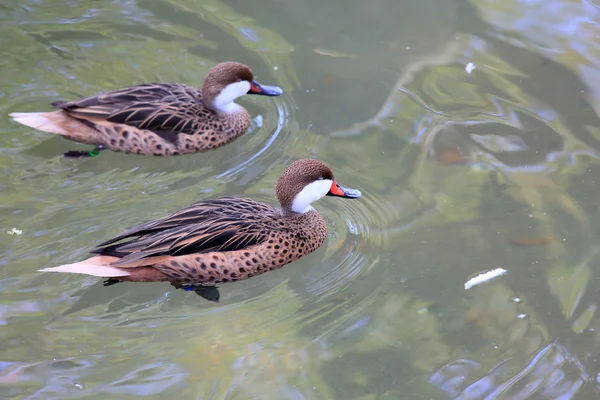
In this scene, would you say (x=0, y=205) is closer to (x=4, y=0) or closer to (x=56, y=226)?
(x=56, y=226)

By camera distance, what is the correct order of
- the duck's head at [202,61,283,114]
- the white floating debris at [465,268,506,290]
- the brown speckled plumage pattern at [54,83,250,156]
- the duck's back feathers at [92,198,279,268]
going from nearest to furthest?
the duck's back feathers at [92,198,279,268], the white floating debris at [465,268,506,290], the brown speckled plumage pattern at [54,83,250,156], the duck's head at [202,61,283,114]

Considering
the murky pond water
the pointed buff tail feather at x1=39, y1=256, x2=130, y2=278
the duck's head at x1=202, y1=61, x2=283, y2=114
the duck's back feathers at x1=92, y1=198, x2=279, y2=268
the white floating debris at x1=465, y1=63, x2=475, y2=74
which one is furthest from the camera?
the white floating debris at x1=465, y1=63, x2=475, y2=74

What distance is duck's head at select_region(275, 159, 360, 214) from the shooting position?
5.97 metres

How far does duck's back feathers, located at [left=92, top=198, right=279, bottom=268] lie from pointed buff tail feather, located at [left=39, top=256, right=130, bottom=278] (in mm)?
47

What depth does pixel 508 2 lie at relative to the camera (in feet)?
29.5

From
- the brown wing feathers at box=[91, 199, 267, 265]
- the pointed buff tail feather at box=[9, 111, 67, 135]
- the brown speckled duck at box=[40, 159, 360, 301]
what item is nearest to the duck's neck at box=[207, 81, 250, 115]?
the pointed buff tail feather at box=[9, 111, 67, 135]

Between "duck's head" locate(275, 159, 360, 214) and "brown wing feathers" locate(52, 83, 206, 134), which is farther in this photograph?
"brown wing feathers" locate(52, 83, 206, 134)

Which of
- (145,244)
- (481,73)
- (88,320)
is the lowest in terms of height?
(88,320)

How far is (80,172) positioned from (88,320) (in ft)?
6.08

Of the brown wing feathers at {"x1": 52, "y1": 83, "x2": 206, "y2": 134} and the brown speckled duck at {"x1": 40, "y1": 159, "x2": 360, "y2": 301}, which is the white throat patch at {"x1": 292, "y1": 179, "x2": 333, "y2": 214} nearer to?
the brown speckled duck at {"x1": 40, "y1": 159, "x2": 360, "y2": 301}

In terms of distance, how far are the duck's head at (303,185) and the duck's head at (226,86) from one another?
1.62 meters

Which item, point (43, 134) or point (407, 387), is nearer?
point (407, 387)

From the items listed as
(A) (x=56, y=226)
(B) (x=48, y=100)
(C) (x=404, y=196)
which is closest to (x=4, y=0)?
(B) (x=48, y=100)

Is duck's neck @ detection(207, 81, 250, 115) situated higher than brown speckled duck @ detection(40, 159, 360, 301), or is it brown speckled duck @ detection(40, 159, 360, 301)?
duck's neck @ detection(207, 81, 250, 115)
